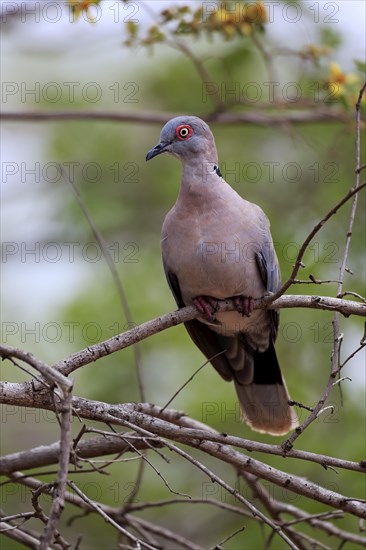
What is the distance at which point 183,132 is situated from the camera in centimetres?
487

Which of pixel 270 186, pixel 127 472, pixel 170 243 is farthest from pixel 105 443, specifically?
pixel 270 186

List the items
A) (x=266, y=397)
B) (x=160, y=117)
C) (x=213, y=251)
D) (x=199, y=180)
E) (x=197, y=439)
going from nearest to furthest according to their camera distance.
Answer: (x=197, y=439)
(x=213, y=251)
(x=199, y=180)
(x=266, y=397)
(x=160, y=117)

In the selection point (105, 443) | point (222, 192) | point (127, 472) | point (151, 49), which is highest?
point (151, 49)

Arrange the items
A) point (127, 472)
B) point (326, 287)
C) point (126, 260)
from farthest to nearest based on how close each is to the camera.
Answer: point (126, 260), point (127, 472), point (326, 287)

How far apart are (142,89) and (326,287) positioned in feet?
11.6

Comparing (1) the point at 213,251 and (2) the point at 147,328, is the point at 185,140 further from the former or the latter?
(2) the point at 147,328

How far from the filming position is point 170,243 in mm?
4758

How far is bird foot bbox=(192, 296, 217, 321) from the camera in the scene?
15.1 ft

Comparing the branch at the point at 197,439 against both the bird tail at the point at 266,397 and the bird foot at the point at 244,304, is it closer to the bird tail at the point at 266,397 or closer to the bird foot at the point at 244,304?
the bird foot at the point at 244,304

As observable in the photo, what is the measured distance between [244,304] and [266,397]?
1.00m

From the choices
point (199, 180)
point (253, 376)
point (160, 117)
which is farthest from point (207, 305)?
point (160, 117)

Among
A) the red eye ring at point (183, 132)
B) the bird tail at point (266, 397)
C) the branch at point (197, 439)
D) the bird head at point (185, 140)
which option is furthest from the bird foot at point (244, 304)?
the branch at point (197, 439)

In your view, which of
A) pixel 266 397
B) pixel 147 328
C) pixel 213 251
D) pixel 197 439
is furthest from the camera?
pixel 266 397

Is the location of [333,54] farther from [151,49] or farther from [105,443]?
[105,443]
